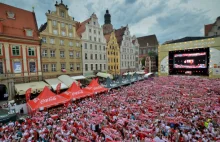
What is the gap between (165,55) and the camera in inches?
1314

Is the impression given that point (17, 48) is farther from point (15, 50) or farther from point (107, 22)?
point (107, 22)

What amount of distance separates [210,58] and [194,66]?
4038mm

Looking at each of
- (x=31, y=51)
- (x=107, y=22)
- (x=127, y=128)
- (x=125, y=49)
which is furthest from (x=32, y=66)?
(x=107, y=22)

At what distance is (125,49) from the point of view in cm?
4078

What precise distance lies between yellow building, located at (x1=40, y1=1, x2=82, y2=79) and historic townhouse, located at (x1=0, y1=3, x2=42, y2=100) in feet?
4.68

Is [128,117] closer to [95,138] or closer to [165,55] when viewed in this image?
[95,138]

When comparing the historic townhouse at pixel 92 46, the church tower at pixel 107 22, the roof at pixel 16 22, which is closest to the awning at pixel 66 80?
the historic townhouse at pixel 92 46

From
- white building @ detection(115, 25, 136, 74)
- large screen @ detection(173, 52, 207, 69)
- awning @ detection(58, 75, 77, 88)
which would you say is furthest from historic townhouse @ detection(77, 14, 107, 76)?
large screen @ detection(173, 52, 207, 69)

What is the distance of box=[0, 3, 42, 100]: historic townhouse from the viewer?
55.6ft

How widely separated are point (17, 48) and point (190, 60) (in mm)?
39356

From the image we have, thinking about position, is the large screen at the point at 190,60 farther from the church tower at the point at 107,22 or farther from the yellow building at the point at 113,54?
the church tower at the point at 107,22

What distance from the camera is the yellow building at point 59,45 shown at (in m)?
21.6

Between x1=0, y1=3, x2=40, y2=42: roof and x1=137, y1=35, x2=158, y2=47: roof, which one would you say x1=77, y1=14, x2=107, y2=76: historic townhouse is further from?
x1=137, y1=35, x2=158, y2=47: roof

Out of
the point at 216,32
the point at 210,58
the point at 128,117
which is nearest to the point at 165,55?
the point at 210,58
